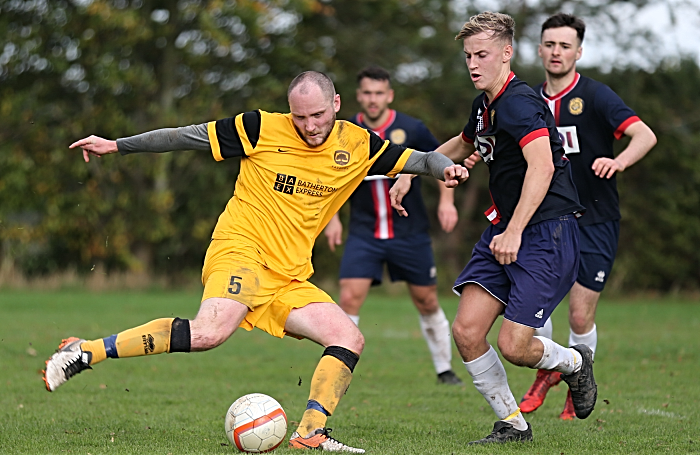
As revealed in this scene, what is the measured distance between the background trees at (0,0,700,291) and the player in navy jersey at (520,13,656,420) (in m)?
13.7

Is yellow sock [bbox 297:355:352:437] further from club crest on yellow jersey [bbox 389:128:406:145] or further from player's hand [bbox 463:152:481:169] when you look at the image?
club crest on yellow jersey [bbox 389:128:406:145]

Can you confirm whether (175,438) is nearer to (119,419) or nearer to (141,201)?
(119,419)

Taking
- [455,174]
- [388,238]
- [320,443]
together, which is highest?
[455,174]

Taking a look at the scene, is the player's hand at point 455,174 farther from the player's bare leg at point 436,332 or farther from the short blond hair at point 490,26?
the player's bare leg at point 436,332

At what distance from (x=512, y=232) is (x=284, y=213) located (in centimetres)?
133

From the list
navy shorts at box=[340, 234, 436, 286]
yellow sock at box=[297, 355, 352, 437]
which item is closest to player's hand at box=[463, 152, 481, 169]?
yellow sock at box=[297, 355, 352, 437]

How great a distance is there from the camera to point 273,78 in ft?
69.3

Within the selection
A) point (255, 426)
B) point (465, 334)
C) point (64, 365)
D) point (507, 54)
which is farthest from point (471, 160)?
point (64, 365)

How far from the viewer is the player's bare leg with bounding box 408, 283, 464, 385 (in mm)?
8016

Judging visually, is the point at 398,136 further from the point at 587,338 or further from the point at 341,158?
the point at 341,158

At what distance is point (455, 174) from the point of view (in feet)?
16.2

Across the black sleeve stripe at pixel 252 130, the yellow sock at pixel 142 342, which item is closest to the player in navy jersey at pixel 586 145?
the black sleeve stripe at pixel 252 130

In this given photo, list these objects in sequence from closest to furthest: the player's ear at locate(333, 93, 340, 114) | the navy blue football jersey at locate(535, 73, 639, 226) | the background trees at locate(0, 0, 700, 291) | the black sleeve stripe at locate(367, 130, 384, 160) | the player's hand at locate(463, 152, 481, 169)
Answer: the player's ear at locate(333, 93, 340, 114) → the black sleeve stripe at locate(367, 130, 384, 160) → the player's hand at locate(463, 152, 481, 169) → the navy blue football jersey at locate(535, 73, 639, 226) → the background trees at locate(0, 0, 700, 291)

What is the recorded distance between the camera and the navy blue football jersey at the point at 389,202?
8.02 metres
